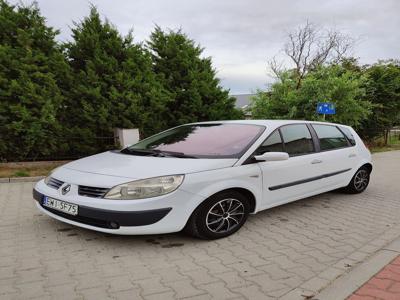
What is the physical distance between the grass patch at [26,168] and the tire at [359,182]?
5.90 m

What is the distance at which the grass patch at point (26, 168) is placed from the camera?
7.37 meters

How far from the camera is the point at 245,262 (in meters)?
3.38

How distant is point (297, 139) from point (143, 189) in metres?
2.40

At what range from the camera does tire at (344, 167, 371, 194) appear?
6.00 meters

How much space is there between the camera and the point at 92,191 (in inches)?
140

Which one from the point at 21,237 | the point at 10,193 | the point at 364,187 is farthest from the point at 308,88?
the point at 21,237

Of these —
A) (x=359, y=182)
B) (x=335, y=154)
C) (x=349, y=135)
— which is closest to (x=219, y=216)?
(x=335, y=154)

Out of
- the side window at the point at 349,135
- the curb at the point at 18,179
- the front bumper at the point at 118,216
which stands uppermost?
the side window at the point at 349,135

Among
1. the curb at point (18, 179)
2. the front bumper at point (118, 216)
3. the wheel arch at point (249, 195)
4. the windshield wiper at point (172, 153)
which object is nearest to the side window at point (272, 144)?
the wheel arch at point (249, 195)

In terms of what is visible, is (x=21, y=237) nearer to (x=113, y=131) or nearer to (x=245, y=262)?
(x=245, y=262)

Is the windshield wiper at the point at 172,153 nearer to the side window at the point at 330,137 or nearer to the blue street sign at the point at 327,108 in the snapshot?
the side window at the point at 330,137

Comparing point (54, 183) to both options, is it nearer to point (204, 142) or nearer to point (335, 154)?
point (204, 142)

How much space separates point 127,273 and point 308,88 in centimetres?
1051

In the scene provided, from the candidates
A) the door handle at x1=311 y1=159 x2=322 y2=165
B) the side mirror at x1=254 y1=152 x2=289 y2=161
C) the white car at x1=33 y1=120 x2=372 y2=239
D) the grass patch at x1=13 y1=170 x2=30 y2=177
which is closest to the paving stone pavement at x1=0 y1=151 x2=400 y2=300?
the white car at x1=33 y1=120 x2=372 y2=239
